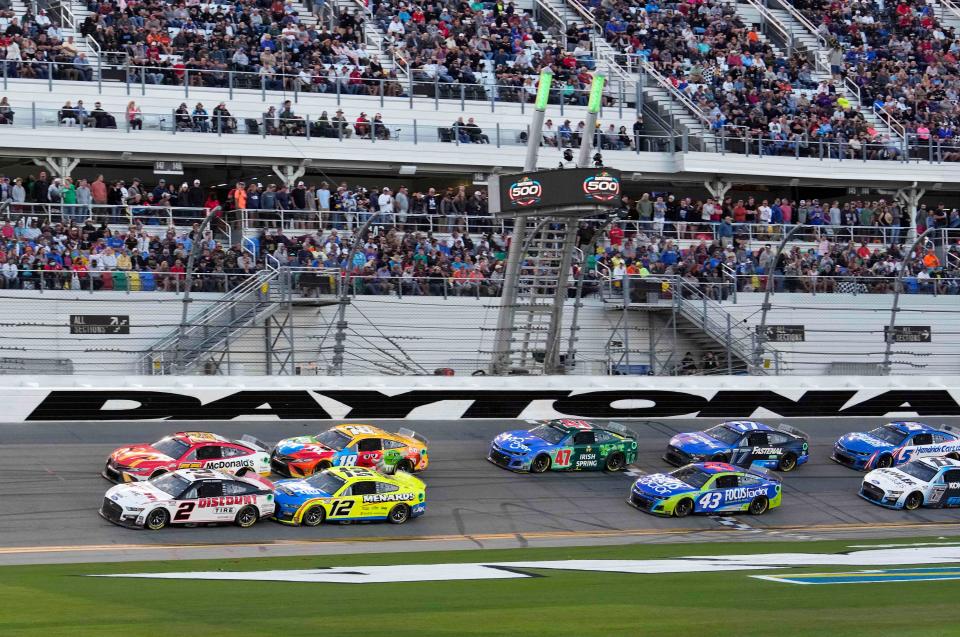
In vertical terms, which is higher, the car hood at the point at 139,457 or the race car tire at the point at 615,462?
the car hood at the point at 139,457

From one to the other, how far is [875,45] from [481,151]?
16744 millimetres

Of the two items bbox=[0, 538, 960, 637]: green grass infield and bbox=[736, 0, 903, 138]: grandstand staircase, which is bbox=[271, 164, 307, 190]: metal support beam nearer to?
bbox=[736, 0, 903, 138]: grandstand staircase

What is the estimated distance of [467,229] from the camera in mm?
38969

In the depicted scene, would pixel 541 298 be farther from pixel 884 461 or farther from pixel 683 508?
pixel 683 508

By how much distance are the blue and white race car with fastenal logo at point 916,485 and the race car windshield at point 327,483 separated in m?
10.5

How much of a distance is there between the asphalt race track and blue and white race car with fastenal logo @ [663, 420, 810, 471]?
343 mm

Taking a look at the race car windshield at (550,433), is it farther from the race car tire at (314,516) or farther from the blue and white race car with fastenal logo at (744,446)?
the race car tire at (314,516)

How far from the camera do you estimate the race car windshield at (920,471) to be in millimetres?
29000

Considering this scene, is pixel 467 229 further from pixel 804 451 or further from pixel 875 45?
pixel 875 45

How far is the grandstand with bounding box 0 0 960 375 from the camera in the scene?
33.2 metres

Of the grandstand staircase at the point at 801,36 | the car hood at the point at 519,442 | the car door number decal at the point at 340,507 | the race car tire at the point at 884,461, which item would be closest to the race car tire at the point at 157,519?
the car door number decal at the point at 340,507

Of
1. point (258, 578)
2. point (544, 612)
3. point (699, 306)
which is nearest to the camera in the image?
point (544, 612)

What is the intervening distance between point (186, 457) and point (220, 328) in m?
6.58

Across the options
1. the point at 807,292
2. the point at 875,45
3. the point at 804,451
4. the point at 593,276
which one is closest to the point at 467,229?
the point at 593,276
